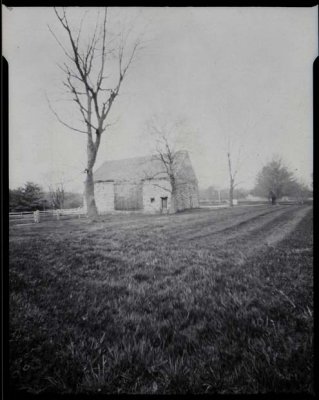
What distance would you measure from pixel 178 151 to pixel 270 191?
21.8 m

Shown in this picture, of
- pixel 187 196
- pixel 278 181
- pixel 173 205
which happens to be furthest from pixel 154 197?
pixel 278 181

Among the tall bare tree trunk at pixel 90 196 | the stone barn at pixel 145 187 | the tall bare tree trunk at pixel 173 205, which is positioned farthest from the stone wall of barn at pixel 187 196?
the tall bare tree trunk at pixel 90 196

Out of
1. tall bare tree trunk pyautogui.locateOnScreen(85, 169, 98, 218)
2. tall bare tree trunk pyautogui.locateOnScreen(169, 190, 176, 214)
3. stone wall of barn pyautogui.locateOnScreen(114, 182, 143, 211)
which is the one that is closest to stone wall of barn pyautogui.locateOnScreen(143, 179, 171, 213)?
stone wall of barn pyautogui.locateOnScreen(114, 182, 143, 211)

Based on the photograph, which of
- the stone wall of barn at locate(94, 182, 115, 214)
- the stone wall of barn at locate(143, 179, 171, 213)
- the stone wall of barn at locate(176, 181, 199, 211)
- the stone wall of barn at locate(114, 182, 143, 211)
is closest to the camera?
the stone wall of barn at locate(176, 181, 199, 211)

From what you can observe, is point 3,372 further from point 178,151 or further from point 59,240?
point 178,151

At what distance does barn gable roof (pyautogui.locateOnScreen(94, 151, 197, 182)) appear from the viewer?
986 inches

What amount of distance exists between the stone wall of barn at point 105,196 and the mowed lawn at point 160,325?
2325cm

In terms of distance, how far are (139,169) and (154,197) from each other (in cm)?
473

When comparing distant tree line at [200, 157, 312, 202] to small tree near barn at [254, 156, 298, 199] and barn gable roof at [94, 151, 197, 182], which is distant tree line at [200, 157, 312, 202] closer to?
small tree near barn at [254, 156, 298, 199]

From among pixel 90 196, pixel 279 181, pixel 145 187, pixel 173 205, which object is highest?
pixel 279 181

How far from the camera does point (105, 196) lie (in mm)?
28734

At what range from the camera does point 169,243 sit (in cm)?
759

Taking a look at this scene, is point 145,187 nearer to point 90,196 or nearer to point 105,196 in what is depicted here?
point 105,196

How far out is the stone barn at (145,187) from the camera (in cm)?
2578
